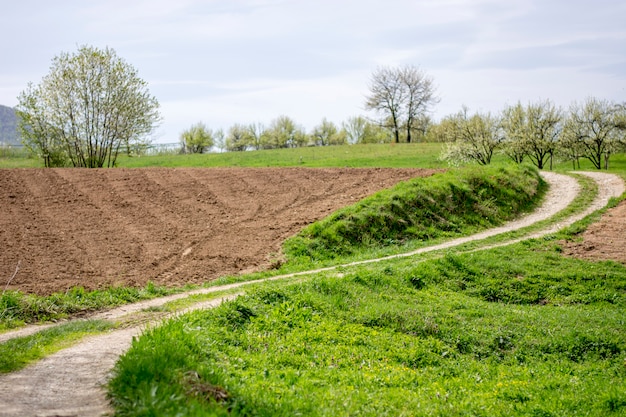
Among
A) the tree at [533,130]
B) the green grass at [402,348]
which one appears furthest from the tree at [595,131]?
the green grass at [402,348]

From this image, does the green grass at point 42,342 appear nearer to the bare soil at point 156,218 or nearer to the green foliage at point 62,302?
the green foliage at point 62,302

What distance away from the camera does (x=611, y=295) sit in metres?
14.0

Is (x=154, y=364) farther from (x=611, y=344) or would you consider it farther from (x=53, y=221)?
(x=53, y=221)

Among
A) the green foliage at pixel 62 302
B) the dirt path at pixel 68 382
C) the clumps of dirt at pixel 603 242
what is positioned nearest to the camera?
the dirt path at pixel 68 382

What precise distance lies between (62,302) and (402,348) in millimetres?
7312

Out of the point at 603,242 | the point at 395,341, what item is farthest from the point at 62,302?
the point at 603,242

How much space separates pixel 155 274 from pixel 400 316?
7.10 m

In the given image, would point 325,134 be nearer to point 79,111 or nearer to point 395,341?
point 79,111

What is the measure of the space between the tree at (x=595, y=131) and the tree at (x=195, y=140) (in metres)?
43.6

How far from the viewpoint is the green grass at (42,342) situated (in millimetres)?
7706

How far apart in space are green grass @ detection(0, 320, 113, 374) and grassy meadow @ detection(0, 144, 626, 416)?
86mm

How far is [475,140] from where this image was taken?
4281 centimetres

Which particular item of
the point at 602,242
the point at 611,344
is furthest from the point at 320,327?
the point at 602,242

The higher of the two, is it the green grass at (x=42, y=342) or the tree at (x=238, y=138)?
the tree at (x=238, y=138)
